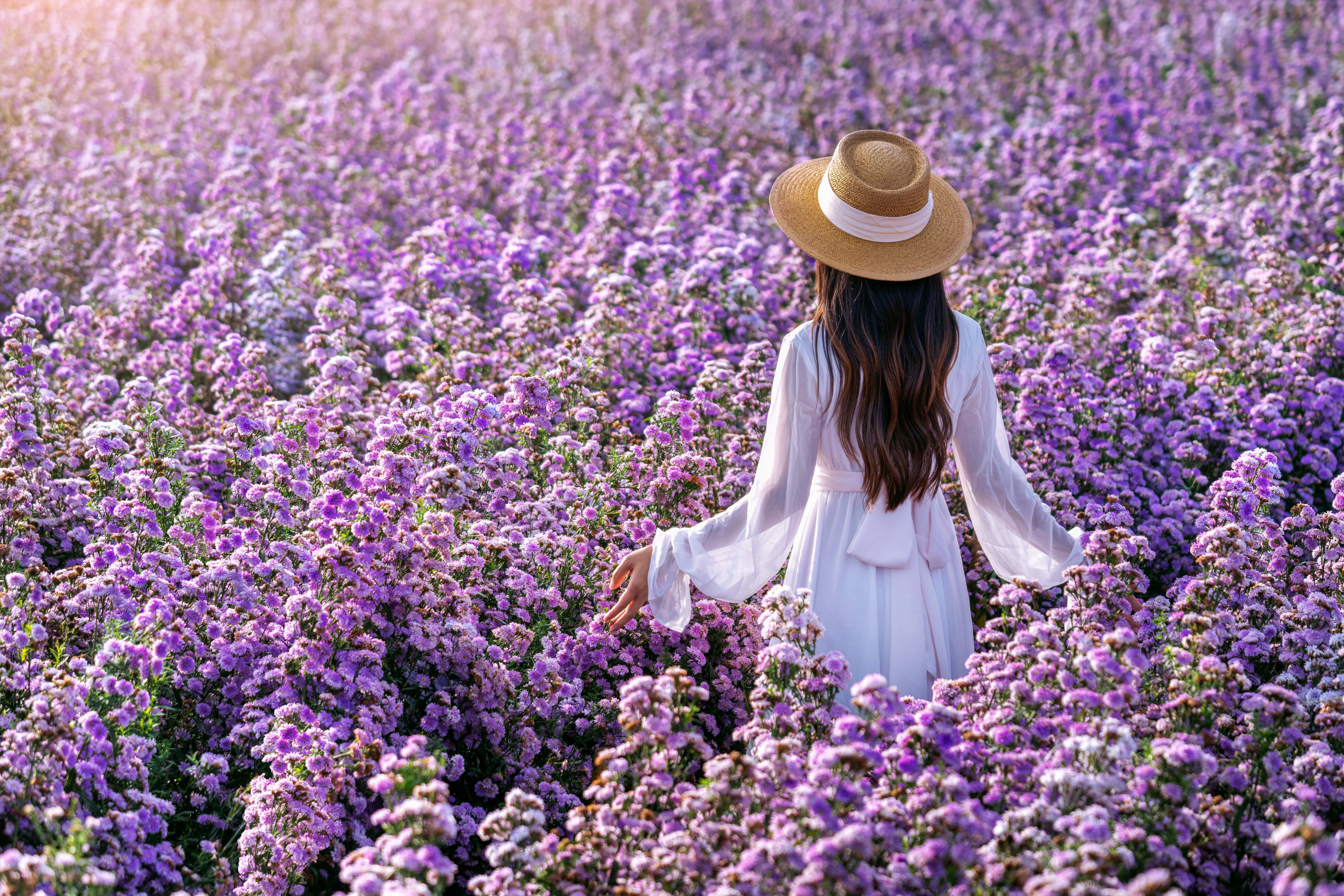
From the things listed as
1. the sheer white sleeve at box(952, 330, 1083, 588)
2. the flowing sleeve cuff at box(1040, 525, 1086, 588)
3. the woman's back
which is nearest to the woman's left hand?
the woman's back

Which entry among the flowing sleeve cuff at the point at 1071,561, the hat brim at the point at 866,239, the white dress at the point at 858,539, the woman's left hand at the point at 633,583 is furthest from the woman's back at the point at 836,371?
the woman's left hand at the point at 633,583

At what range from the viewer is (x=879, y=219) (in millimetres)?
3834

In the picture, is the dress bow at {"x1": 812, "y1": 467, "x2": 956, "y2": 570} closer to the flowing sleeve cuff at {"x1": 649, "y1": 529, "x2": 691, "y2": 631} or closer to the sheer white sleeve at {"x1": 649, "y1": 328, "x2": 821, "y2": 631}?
the sheer white sleeve at {"x1": 649, "y1": 328, "x2": 821, "y2": 631}

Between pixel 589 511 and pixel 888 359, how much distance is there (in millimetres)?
1825

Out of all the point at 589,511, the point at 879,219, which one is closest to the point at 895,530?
the point at 879,219

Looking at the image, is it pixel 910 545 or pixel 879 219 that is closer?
pixel 879 219

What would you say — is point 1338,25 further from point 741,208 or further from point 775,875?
point 775,875

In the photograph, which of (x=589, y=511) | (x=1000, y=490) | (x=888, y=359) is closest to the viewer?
(x=888, y=359)

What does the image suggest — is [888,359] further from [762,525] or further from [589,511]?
[589,511]

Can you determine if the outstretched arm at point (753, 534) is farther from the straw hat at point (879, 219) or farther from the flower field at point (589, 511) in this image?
the flower field at point (589, 511)

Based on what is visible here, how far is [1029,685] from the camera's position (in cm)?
342

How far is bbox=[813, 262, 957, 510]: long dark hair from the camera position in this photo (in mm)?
3828

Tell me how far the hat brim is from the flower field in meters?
1.18

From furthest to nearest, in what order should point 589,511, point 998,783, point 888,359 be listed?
point 589,511
point 888,359
point 998,783
